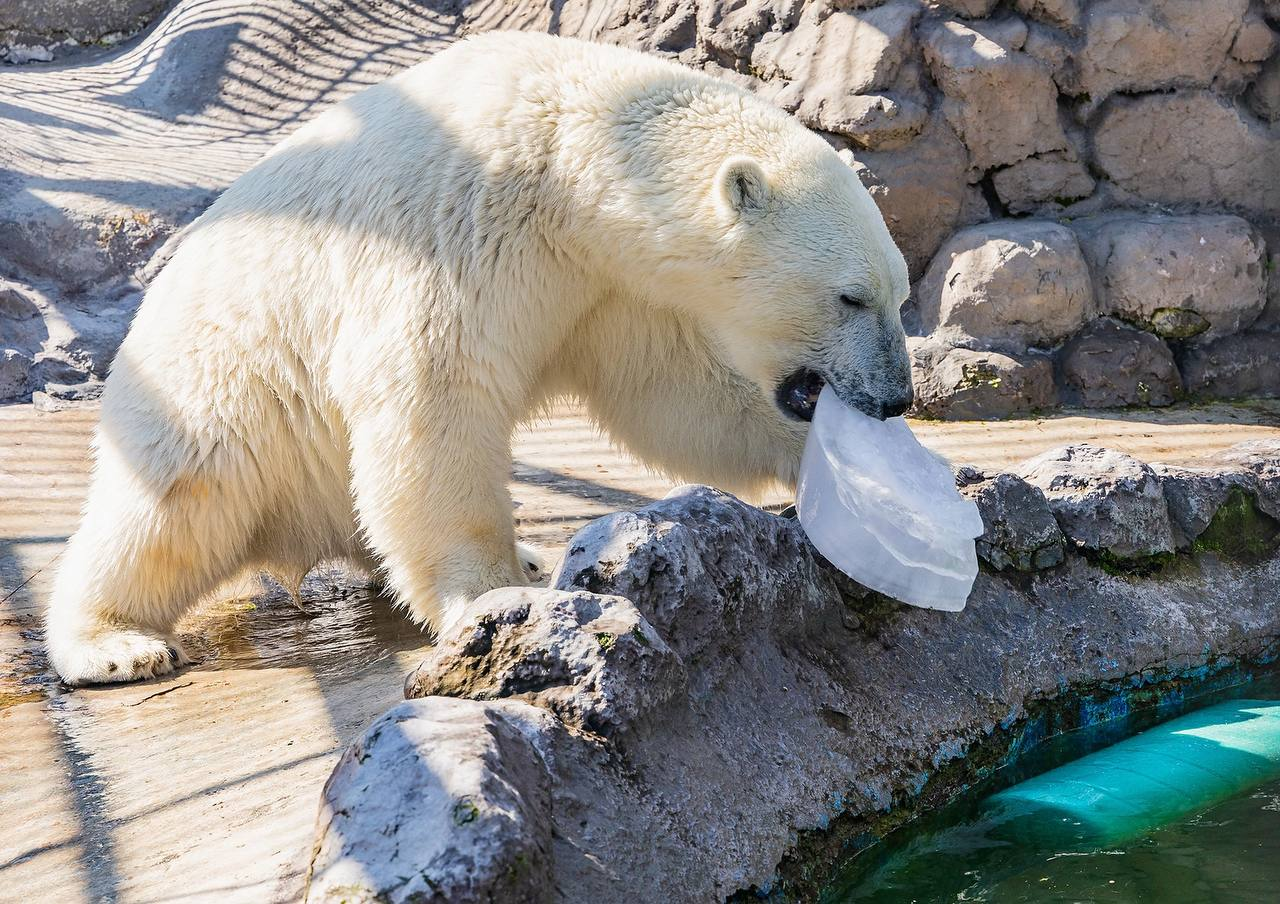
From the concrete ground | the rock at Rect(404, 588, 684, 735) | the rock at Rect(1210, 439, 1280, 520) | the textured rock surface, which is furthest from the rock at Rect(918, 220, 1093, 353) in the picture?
the rock at Rect(404, 588, 684, 735)

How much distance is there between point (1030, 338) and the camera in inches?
217

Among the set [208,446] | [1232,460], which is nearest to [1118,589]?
[1232,460]

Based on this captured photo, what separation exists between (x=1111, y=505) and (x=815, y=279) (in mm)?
884

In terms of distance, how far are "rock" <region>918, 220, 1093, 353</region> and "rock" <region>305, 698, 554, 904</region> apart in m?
4.20

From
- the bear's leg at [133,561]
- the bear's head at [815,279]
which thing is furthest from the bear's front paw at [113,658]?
the bear's head at [815,279]

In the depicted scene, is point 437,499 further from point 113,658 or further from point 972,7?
point 972,7

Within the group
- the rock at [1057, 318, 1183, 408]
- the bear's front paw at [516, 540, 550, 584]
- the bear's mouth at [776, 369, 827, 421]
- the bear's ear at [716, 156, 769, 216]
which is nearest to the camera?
the bear's ear at [716, 156, 769, 216]

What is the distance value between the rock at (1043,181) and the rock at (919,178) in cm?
20

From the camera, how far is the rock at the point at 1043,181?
562 cm

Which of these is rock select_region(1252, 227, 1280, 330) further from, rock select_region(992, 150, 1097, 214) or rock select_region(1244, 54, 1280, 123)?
rock select_region(992, 150, 1097, 214)

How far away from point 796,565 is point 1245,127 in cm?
405

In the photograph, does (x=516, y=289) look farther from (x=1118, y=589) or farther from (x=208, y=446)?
(x=1118, y=589)

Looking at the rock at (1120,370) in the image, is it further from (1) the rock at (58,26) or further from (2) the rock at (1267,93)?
(1) the rock at (58,26)

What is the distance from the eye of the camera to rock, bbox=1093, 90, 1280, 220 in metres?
5.45
